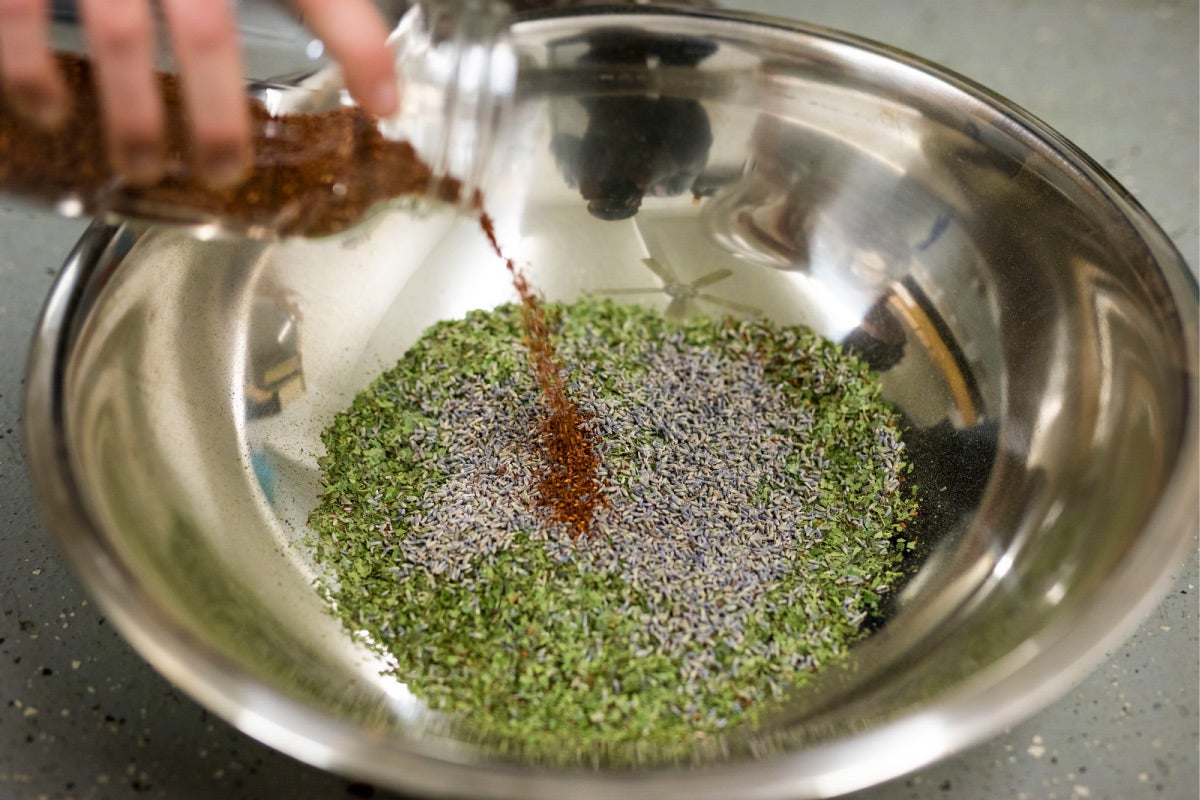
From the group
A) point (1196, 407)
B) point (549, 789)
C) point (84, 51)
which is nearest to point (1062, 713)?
point (1196, 407)

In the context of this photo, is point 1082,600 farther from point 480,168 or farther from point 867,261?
point 480,168

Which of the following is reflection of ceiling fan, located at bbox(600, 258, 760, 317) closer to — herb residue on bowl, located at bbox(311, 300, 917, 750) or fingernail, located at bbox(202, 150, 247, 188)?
herb residue on bowl, located at bbox(311, 300, 917, 750)

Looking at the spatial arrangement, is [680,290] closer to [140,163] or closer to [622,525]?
[622,525]

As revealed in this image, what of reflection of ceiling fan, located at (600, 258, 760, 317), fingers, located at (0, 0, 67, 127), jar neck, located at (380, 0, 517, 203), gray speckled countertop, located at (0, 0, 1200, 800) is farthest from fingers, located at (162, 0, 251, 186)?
reflection of ceiling fan, located at (600, 258, 760, 317)

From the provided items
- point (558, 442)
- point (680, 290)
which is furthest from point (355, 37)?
point (680, 290)

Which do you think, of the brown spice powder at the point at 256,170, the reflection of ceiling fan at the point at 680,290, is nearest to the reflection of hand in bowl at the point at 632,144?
the reflection of ceiling fan at the point at 680,290

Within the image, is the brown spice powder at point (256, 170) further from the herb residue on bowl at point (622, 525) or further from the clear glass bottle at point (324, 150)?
the herb residue on bowl at point (622, 525)

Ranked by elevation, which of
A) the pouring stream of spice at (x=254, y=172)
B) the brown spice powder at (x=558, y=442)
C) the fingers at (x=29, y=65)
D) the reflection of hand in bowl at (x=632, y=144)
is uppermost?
the fingers at (x=29, y=65)
